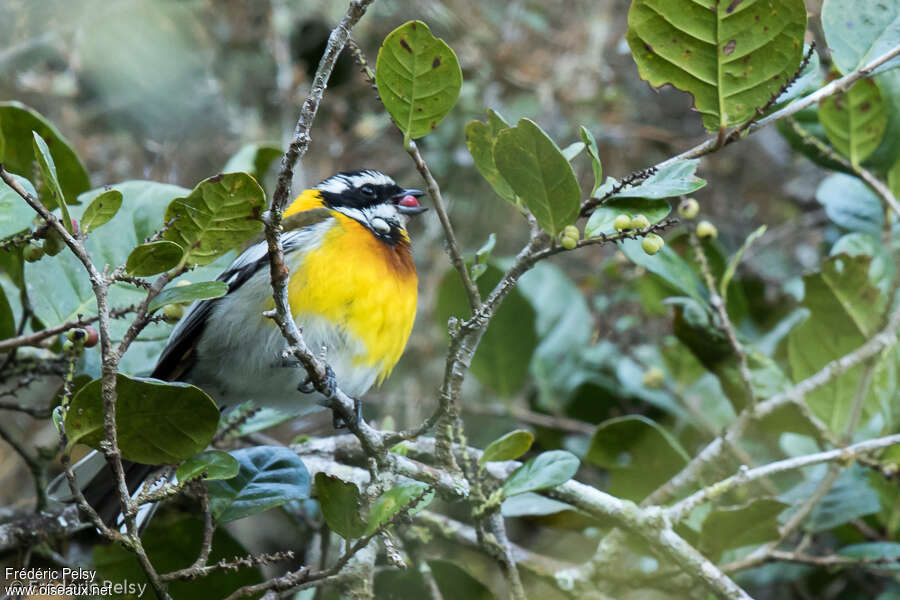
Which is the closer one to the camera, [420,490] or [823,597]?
[420,490]

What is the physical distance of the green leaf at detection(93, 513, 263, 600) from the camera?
7.57ft

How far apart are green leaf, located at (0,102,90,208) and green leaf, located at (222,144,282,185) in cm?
50

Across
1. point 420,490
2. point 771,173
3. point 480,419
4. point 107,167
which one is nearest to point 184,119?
point 107,167

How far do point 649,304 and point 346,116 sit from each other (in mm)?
2469

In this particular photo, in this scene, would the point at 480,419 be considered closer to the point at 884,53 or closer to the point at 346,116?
the point at 884,53

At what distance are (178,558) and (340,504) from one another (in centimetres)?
92

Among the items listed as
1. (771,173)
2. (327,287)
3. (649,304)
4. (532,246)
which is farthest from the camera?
(771,173)

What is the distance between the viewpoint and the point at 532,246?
1.96m

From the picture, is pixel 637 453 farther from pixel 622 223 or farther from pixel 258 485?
pixel 258 485

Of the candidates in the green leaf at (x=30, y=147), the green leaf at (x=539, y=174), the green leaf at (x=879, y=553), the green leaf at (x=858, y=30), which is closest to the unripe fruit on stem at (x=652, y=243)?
the green leaf at (x=539, y=174)

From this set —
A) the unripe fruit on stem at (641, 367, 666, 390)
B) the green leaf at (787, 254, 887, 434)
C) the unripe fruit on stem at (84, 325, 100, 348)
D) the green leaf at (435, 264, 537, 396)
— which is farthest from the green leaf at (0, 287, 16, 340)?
the green leaf at (787, 254, 887, 434)

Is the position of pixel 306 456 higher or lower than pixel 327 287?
lower

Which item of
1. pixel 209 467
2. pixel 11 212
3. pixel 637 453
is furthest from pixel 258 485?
pixel 637 453

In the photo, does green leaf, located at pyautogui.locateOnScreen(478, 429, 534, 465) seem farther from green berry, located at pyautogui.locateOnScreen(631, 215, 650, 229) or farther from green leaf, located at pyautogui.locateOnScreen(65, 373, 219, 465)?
green leaf, located at pyautogui.locateOnScreen(65, 373, 219, 465)
